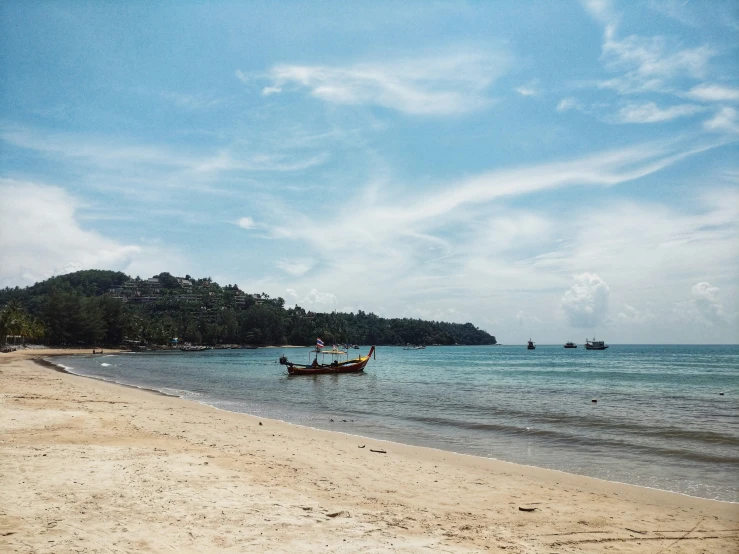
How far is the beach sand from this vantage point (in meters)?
6.24

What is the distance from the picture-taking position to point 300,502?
312 inches

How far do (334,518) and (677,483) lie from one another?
8.59 m

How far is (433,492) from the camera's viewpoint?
9.27 meters

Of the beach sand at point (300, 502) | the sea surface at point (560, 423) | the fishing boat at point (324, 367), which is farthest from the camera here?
the fishing boat at point (324, 367)

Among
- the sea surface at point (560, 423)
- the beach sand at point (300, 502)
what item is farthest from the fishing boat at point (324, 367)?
the beach sand at point (300, 502)

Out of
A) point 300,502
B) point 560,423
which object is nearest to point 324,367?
point 560,423

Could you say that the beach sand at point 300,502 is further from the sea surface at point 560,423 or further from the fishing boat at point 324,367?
the fishing boat at point 324,367

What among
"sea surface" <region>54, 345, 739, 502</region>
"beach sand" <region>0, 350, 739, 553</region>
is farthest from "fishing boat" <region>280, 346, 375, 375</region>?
"beach sand" <region>0, 350, 739, 553</region>

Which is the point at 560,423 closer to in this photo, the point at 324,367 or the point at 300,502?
the point at 300,502

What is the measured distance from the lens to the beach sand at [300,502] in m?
6.24

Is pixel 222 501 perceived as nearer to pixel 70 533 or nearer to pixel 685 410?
pixel 70 533

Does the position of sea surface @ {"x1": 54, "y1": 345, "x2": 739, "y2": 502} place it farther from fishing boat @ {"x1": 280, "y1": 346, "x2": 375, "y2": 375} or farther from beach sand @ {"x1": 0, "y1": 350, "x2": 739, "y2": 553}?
fishing boat @ {"x1": 280, "y1": 346, "x2": 375, "y2": 375}

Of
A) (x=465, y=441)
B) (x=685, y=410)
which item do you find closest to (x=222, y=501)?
(x=465, y=441)

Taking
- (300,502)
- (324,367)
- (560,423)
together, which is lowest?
(324,367)
